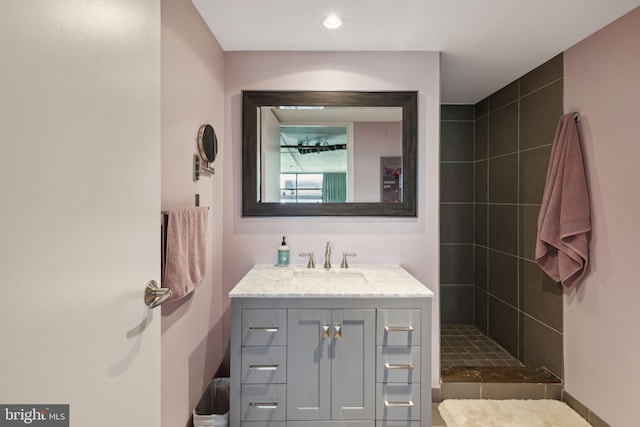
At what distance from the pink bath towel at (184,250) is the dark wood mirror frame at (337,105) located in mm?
615

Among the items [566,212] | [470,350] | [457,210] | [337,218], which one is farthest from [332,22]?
[470,350]

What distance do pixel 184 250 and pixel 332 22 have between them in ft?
4.82

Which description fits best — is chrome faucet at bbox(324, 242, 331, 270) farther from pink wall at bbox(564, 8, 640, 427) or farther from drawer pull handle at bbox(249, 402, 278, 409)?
pink wall at bbox(564, 8, 640, 427)

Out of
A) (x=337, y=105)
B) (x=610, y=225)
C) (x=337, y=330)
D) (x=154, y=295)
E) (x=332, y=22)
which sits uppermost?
(x=332, y=22)

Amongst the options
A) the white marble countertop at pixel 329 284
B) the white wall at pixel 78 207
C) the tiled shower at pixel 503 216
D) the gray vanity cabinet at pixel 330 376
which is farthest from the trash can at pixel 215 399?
the tiled shower at pixel 503 216

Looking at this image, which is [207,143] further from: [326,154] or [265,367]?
[265,367]

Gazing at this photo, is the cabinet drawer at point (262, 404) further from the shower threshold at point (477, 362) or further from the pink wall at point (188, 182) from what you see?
the shower threshold at point (477, 362)

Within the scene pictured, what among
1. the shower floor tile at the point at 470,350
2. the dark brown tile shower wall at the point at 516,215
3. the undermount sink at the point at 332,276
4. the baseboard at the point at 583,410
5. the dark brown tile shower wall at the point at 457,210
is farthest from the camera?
the dark brown tile shower wall at the point at 457,210

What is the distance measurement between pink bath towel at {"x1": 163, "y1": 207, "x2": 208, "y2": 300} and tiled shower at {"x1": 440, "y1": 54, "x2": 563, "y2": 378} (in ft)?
7.66

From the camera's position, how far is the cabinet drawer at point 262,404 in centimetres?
155

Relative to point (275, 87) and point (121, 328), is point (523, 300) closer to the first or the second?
point (275, 87)

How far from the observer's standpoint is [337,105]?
2133 millimetres

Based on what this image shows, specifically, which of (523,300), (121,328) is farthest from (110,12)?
(523,300)

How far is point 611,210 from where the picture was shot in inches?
69.2
